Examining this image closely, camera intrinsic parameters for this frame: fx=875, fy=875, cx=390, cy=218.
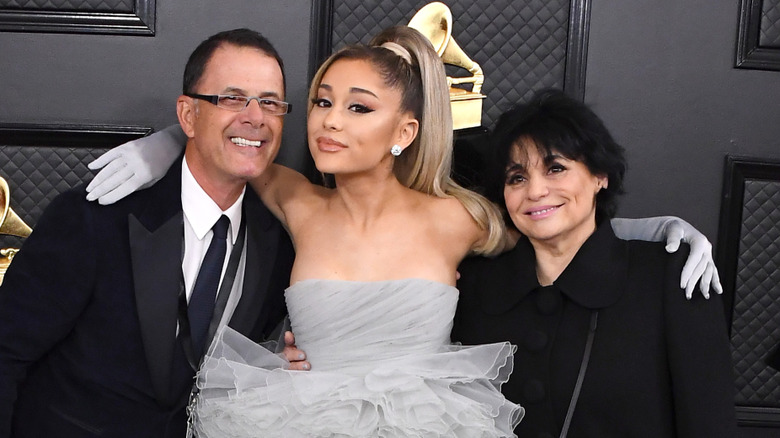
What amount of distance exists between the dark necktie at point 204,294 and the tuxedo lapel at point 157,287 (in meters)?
0.05

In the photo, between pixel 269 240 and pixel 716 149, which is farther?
pixel 716 149

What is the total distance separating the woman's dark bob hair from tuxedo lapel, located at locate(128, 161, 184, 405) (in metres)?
0.78

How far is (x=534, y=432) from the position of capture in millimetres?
1896

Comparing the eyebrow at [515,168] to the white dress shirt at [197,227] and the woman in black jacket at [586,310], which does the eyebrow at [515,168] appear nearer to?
the woman in black jacket at [586,310]

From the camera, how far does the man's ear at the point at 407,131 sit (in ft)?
6.74

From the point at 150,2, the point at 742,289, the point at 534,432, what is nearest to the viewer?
the point at 534,432

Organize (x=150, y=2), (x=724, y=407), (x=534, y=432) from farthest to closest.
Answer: (x=150, y=2)
(x=534, y=432)
(x=724, y=407)

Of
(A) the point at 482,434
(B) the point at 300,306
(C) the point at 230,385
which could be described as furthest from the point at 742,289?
(C) the point at 230,385

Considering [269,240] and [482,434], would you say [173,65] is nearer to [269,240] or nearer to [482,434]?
[269,240]

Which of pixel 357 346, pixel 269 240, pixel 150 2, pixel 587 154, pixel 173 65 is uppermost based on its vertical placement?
pixel 150 2

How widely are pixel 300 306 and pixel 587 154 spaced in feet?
2.42

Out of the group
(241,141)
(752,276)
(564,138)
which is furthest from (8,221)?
(752,276)

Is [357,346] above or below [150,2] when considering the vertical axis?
below

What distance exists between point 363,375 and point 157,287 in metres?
0.50
